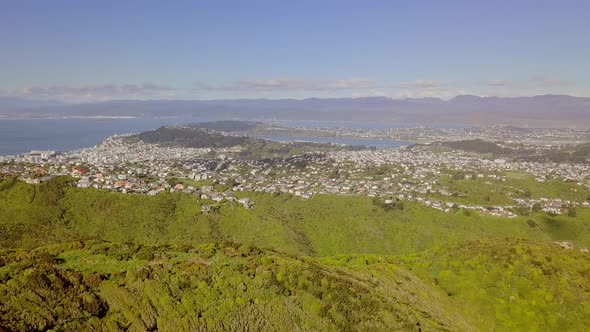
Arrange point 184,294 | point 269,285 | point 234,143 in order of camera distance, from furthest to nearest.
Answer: point 234,143 → point 269,285 → point 184,294

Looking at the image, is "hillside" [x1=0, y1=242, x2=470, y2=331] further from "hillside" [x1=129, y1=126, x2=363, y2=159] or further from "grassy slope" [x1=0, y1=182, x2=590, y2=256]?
"hillside" [x1=129, y1=126, x2=363, y2=159]

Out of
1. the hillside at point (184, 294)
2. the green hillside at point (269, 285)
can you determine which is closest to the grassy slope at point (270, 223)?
the green hillside at point (269, 285)

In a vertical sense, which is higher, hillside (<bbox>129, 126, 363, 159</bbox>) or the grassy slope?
hillside (<bbox>129, 126, 363, 159</bbox>)

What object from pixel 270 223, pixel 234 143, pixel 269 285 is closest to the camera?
pixel 269 285

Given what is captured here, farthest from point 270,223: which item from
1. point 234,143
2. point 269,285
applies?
point 234,143

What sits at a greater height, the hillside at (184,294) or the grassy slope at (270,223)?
the hillside at (184,294)

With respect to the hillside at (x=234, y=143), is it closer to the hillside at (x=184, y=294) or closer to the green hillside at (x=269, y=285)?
the green hillside at (x=269, y=285)

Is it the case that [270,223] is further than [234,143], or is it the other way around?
[234,143]

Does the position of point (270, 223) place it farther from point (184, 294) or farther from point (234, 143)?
point (234, 143)

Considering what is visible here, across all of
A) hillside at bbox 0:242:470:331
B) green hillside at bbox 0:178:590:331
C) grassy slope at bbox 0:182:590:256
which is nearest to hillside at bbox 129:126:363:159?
grassy slope at bbox 0:182:590:256

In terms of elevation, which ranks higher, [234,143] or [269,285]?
[269,285]

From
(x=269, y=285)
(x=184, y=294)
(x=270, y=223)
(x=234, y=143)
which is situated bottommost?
(x=270, y=223)

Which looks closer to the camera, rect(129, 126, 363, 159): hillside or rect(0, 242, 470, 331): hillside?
rect(0, 242, 470, 331): hillside
